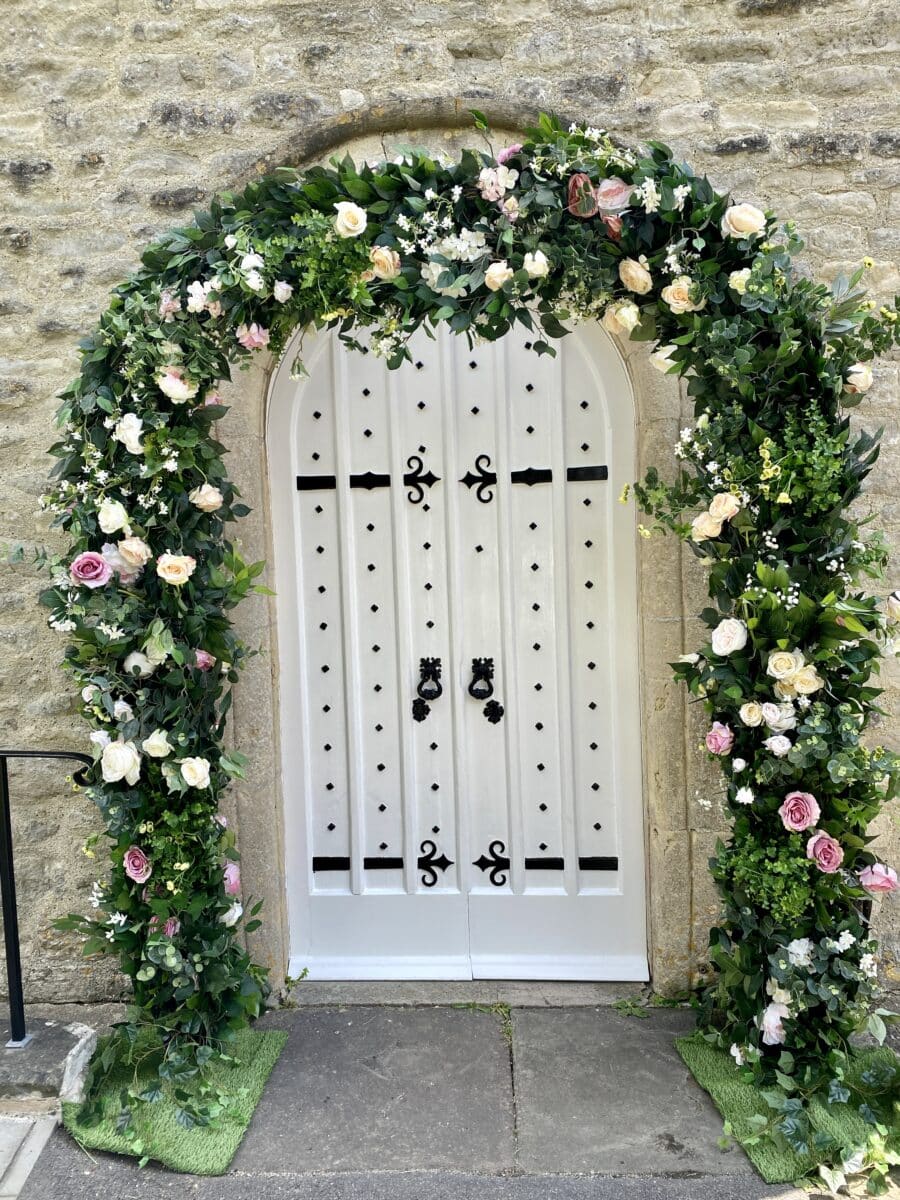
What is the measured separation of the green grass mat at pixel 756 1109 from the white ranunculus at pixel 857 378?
2004mm

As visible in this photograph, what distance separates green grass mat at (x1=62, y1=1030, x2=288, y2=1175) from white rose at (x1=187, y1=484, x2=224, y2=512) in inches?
69.9

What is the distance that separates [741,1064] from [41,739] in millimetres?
2601

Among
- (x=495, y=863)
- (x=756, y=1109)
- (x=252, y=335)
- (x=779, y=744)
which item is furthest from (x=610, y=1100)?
(x=252, y=335)

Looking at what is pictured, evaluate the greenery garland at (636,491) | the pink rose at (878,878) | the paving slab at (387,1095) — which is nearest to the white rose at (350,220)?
the greenery garland at (636,491)

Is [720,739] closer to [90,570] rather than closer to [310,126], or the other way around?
[90,570]

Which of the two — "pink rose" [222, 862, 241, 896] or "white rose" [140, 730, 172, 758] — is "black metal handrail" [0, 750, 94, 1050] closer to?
"white rose" [140, 730, 172, 758]

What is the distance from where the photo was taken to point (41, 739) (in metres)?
3.36

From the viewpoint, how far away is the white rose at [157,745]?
109 inches

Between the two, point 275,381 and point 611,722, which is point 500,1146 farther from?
point 275,381

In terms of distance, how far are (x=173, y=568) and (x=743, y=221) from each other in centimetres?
188

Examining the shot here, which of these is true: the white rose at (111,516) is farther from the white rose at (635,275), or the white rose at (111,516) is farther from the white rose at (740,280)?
the white rose at (740,280)

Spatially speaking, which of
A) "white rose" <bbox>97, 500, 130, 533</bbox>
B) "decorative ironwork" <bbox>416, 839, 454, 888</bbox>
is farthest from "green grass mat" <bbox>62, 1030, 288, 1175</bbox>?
"white rose" <bbox>97, 500, 130, 533</bbox>

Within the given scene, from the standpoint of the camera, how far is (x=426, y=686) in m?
3.48

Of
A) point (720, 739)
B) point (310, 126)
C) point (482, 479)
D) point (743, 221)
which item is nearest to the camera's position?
point (743, 221)
